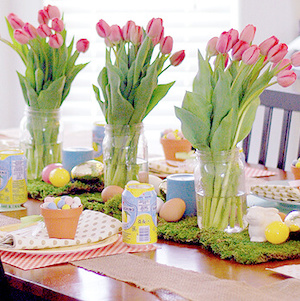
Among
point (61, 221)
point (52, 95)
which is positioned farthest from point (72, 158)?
point (61, 221)

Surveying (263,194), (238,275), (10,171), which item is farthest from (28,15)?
(238,275)

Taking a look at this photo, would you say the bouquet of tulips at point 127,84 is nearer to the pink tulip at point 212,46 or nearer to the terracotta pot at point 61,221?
the pink tulip at point 212,46

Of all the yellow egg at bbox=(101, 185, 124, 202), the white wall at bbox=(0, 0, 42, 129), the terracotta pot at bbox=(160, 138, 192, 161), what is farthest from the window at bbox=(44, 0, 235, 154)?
the yellow egg at bbox=(101, 185, 124, 202)

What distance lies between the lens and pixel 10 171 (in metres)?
1.42

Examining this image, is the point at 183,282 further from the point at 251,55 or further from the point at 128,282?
the point at 251,55

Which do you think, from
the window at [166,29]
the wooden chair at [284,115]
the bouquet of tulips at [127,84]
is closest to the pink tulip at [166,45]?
the bouquet of tulips at [127,84]

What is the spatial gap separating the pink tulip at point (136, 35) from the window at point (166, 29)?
6.83 feet

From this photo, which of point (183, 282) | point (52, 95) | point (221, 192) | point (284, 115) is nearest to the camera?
point (183, 282)

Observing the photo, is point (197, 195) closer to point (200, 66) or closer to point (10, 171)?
point (200, 66)

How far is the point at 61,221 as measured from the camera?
1122mm

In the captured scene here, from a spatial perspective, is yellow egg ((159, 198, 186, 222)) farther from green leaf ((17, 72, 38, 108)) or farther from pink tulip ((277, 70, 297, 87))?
green leaf ((17, 72, 38, 108))

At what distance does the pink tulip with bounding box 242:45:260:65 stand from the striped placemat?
39cm

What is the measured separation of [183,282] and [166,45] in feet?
2.07

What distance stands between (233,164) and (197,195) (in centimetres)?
9
